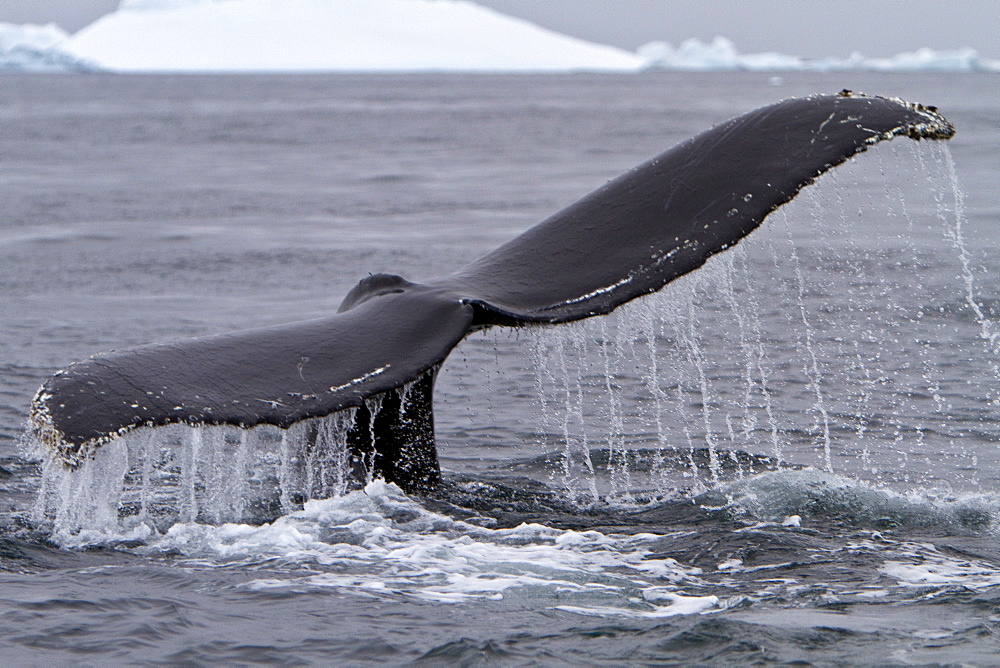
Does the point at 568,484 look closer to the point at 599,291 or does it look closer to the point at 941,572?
the point at 941,572

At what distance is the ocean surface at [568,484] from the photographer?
13.8ft

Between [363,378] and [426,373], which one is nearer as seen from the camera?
[363,378]

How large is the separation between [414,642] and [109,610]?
1.09 metres

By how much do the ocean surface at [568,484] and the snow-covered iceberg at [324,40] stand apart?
122 meters

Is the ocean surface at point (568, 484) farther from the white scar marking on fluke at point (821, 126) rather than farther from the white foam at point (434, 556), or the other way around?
the white scar marking on fluke at point (821, 126)

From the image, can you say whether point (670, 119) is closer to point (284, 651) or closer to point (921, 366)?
point (921, 366)

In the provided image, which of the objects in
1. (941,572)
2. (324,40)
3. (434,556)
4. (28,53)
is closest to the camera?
(941,572)

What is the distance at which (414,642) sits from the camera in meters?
4.13

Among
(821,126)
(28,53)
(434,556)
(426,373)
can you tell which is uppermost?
(28,53)

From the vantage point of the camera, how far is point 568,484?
20.8ft

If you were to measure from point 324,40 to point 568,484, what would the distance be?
148 meters

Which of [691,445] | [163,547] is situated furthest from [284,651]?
[691,445]

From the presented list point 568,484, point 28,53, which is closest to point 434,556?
point 568,484

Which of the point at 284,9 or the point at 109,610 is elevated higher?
the point at 284,9
